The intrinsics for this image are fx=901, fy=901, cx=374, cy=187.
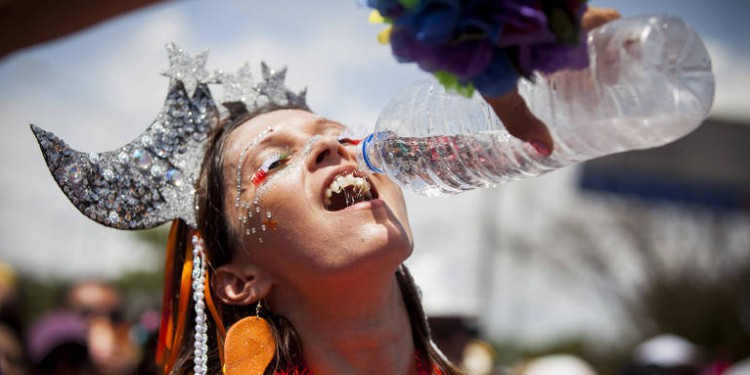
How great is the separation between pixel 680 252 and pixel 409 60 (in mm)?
18935

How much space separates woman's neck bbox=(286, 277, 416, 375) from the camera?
2727 mm

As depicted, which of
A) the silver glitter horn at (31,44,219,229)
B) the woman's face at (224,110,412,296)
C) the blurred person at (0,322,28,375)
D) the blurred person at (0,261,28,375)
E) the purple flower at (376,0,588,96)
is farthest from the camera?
the blurred person at (0,261,28,375)

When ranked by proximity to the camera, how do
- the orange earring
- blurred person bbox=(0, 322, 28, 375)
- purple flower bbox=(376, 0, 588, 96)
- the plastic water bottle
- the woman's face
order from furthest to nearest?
blurred person bbox=(0, 322, 28, 375) < the orange earring < the woman's face < the plastic water bottle < purple flower bbox=(376, 0, 588, 96)

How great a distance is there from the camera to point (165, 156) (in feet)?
10.2

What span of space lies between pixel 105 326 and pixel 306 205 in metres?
3.22

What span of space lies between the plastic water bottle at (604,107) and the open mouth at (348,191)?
0.36m

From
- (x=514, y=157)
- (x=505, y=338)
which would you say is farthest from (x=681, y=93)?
(x=505, y=338)

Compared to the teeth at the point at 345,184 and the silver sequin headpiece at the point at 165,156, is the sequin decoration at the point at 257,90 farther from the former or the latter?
the teeth at the point at 345,184

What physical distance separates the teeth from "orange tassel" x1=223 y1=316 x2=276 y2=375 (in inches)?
17.8

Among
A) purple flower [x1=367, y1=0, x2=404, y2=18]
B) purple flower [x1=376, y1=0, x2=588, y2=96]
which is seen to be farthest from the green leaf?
purple flower [x1=367, y1=0, x2=404, y2=18]

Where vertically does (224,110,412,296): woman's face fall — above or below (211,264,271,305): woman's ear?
above

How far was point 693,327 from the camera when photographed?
18578mm

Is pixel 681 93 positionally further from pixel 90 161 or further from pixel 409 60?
pixel 90 161

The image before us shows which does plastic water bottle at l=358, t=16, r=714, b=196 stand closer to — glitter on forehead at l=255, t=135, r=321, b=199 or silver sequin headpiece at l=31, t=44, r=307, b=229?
glitter on forehead at l=255, t=135, r=321, b=199
